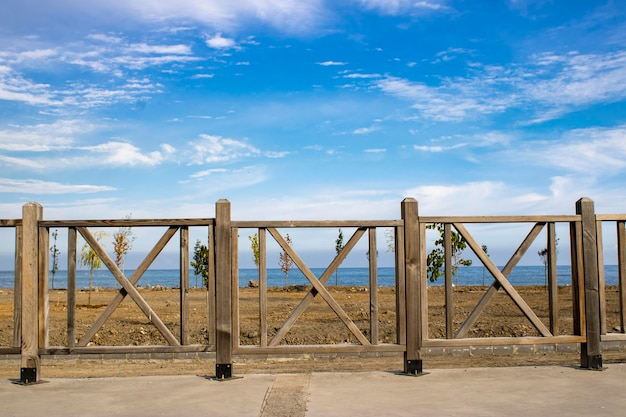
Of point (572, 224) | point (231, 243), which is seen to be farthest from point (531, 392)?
point (231, 243)

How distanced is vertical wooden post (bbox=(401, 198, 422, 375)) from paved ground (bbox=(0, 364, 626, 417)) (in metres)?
0.28

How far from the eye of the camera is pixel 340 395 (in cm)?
641

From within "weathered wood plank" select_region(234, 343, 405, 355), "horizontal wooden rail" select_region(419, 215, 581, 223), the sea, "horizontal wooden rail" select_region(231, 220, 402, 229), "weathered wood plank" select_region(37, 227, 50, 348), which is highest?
"horizontal wooden rail" select_region(419, 215, 581, 223)

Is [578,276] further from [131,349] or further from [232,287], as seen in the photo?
[131,349]

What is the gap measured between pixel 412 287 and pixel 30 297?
14.6ft

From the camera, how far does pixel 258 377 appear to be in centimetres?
745

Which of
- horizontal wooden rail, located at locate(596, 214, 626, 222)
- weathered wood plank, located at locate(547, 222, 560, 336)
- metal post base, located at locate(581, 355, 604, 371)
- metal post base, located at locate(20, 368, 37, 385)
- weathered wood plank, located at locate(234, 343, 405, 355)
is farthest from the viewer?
horizontal wooden rail, located at locate(596, 214, 626, 222)

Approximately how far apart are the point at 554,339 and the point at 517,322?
9.99 m

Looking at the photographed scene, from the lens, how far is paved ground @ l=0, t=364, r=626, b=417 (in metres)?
5.87

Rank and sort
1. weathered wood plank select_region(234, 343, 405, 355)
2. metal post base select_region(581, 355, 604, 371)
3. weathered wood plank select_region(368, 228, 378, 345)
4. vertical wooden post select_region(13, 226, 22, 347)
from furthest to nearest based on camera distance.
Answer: metal post base select_region(581, 355, 604, 371)
vertical wooden post select_region(13, 226, 22, 347)
weathered wood plank select_region(234, 343, 405, 355)
weathered wood plank select_region(368, 228, 378, 345)

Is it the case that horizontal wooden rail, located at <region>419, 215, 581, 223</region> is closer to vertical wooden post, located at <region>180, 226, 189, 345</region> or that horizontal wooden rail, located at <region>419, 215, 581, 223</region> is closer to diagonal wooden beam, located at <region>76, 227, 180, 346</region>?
vertical wooden post, located at <region>180, 226, 189, 345</region>

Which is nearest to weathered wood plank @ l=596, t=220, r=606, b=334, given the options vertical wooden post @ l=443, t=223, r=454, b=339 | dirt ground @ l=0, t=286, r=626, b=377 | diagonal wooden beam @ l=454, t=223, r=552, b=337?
diagonal wooden beam @ l=454, t=223, r=552, b=337

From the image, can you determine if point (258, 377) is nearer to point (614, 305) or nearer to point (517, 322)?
point (517, 322)

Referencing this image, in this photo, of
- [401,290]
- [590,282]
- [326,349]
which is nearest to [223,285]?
[326,349]
